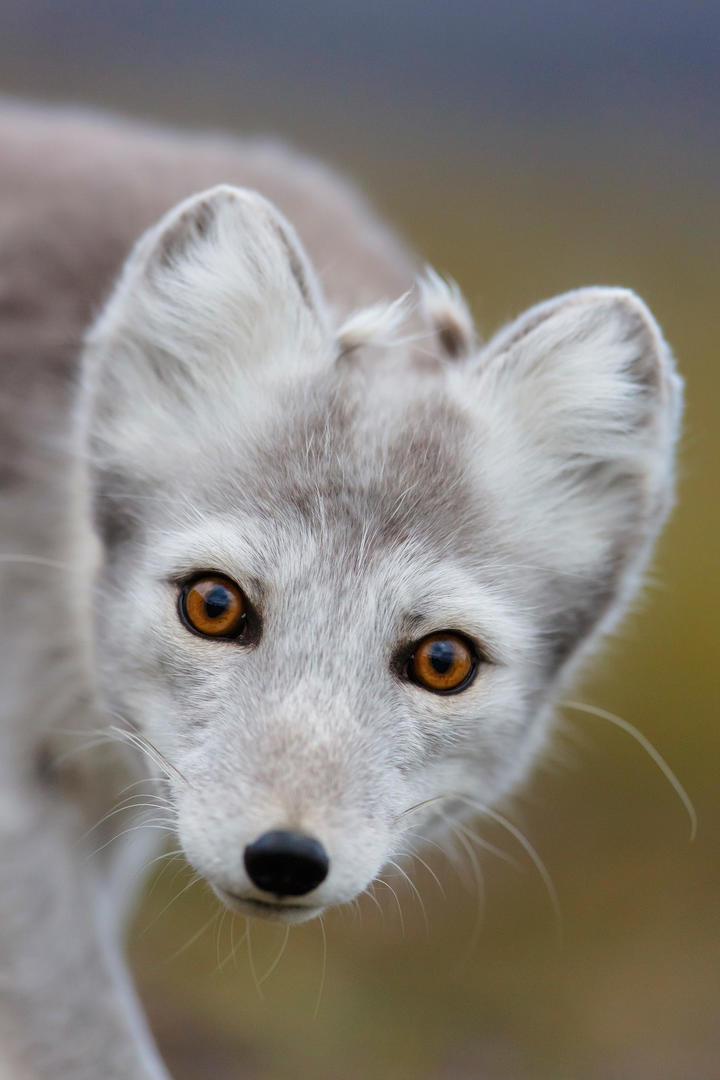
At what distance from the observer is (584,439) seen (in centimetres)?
264

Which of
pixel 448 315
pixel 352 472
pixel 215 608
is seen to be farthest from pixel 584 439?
pixel 215 608

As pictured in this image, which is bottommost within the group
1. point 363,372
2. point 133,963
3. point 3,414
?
point 133,963

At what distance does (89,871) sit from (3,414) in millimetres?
1038

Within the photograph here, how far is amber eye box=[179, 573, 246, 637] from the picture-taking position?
236 cm

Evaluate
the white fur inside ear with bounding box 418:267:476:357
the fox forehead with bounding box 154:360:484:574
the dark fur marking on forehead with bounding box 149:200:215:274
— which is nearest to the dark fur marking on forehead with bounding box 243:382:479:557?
the fox forehead with bounding box 154:360:484:574

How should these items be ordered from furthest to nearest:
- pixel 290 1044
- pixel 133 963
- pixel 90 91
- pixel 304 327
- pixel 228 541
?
pixel 90 91, pixel 133 963, pixel 290 1044, pixel 304 327, pixel 228 541

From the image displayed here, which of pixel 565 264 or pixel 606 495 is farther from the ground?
pixel 565 264

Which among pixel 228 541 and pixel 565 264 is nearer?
pixel 228 541

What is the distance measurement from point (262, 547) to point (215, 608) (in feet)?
0.44

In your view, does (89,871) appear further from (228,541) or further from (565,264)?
(565,264)

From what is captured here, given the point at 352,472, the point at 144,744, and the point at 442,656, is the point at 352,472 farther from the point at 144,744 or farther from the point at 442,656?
the point at 144,744

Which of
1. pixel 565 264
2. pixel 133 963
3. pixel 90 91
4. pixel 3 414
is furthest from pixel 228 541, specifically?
pixel 90 91

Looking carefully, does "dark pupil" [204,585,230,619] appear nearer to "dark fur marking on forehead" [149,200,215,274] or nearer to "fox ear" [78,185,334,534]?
"fox ear" [78,185,334,534]

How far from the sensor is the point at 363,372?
8.47ft
